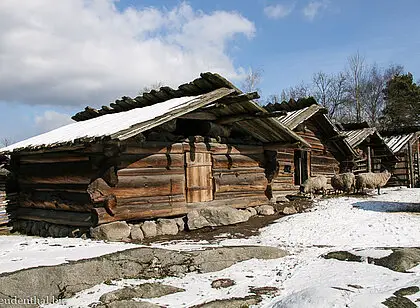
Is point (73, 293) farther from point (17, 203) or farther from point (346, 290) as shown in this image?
point (17, 203)

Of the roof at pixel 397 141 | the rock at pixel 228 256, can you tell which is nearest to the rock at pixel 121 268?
the rock at pixel 228 256

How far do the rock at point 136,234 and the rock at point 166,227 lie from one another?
588 millimetres

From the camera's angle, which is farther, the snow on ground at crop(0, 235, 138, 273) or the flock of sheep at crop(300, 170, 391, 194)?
the flock of sheep at crop(300, 170, 391, 194)

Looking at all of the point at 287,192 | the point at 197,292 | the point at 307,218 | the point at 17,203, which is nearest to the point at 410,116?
the point at 287,192

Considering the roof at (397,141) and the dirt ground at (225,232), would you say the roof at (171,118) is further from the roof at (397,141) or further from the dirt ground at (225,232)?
the roof at (397,141)

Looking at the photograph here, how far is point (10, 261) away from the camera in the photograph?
7.39 meters

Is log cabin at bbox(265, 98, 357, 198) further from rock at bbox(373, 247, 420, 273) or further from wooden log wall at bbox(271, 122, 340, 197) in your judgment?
rock at bbox(373, 247, 420, 273)

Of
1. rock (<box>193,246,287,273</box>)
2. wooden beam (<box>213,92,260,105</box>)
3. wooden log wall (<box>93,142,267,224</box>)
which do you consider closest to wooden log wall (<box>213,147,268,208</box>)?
wooden log wall (<box>93,142,267,224</box>)

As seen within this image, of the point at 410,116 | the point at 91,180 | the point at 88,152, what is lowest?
the point at 91,180

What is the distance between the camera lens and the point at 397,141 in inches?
1151

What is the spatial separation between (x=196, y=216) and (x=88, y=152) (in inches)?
144

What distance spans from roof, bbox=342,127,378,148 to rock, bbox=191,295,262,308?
19592 millimetres

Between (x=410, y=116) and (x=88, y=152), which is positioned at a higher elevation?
(x=410, y=116)

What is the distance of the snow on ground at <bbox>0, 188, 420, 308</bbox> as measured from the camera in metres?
5.65
